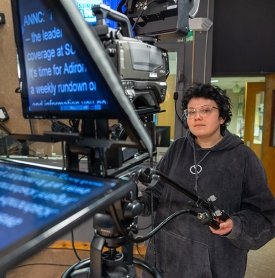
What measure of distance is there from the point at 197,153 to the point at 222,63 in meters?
2.32

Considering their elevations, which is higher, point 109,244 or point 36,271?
point 109,244

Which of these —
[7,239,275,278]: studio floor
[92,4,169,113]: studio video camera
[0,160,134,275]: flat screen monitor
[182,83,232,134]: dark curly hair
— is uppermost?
[92,4,169,113]: studio video camera

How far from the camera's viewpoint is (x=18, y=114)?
80.7 inches

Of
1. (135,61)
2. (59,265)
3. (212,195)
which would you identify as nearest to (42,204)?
(135,61)

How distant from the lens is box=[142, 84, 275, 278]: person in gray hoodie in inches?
43.4

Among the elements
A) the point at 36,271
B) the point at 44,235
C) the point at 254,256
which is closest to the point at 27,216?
the point at 44,235

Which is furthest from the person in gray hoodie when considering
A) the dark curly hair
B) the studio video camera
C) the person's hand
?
the studio video camera

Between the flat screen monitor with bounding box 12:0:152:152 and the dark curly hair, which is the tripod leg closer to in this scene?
the flat screen monitor with bounding box 12:0:152:152

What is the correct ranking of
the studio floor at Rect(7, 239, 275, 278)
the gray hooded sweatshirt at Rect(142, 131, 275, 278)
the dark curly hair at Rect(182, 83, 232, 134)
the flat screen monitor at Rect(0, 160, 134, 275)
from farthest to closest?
the studio floor at Rect(7, 239, 275, 278) → the dark curly hair at Rect(182, 83, 232, 134) → the gray hooded sweatshirt at Rect(142, 131, 275, 278) → the flat screen monitor at Rect(0, 160, 134, 275)

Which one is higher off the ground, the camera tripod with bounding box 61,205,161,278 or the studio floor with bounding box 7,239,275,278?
the camera tripod with bounding box 61,205,161,278

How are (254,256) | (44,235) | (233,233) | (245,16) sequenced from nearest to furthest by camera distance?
(44,235) < (233,233) < (254,256) < (245,16)

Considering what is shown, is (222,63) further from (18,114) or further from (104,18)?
(104,18)

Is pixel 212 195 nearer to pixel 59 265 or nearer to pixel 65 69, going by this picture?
pixel 65 69

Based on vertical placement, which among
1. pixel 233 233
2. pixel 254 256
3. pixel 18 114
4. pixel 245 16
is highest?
pixel 245 16
